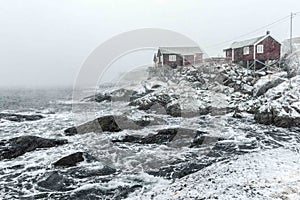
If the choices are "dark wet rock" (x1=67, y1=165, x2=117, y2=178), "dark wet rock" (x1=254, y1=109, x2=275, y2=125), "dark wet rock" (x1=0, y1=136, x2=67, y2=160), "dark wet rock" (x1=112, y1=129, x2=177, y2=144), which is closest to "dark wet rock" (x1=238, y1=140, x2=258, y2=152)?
"dark wet rock" (x1=112, y1=129, x2=177, y2=144)

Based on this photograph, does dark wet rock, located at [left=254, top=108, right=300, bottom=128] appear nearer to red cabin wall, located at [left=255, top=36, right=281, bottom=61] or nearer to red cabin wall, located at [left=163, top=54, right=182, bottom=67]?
red cabin wall, located at [left=255, top=36, right=281, bottom=61]

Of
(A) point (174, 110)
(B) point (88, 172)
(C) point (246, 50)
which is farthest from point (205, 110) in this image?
(C) point (246, 50)

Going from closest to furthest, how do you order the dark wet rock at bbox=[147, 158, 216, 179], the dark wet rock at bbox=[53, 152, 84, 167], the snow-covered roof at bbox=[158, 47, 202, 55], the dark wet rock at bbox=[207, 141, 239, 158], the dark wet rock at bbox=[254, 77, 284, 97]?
the dark wet rock at bbox=[147, 158, 216, 179]
the dark wet rock at bbox=[53, 152, 84, 167]
the dark wet rock at bbox=[207, 141, 239, 158]
the dark wet rock at bbox=[254, 77, 284, 97]
the snow-covered roof at bbox=[158, 47, 202, 55]

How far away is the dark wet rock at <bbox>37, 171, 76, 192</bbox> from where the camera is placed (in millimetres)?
10141

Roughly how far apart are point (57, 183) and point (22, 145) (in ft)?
19.4

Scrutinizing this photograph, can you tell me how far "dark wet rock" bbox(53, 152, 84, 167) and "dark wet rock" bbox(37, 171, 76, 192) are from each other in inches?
41.8

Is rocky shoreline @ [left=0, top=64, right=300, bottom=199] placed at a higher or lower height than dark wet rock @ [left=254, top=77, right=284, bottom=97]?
lower

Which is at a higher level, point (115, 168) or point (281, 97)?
point (281, 97)

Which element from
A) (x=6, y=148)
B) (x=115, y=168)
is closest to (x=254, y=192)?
(x=115, y=168)

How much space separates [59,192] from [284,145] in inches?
460

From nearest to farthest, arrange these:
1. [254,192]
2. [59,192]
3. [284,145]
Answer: [254,192], [59,192], [284,145]

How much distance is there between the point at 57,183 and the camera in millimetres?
10539

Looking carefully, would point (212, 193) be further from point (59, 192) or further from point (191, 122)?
point (191, 122)

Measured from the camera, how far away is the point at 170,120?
22781mm
